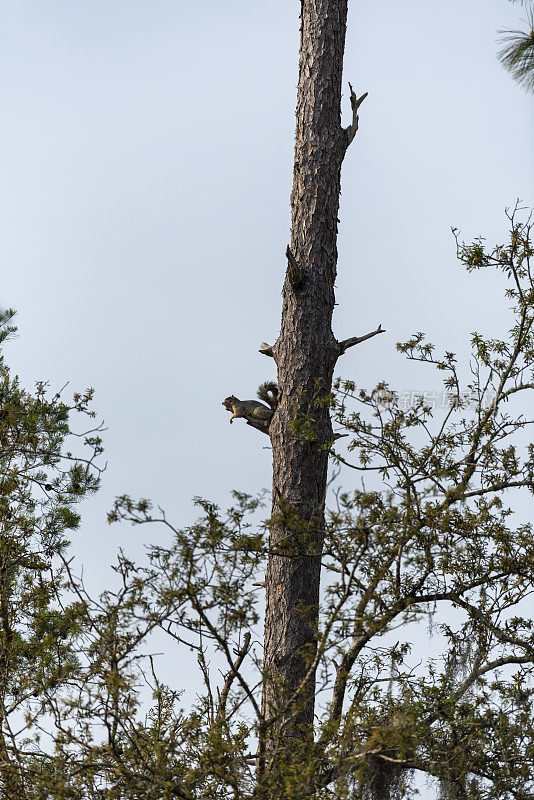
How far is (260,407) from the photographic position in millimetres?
5230

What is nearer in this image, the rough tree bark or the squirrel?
the rough tree bark

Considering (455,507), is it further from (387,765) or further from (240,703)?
(240,703)

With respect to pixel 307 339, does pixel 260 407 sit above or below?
below

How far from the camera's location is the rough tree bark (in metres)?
4.61

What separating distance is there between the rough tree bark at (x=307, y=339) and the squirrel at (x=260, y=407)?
0.10 meters

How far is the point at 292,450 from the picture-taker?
4.91m

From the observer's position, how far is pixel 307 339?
16.6ft

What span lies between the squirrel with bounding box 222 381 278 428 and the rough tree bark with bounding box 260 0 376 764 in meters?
0.10

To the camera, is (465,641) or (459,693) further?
(465,641)

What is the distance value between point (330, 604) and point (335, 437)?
1.56 metres

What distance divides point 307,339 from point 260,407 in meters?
0.50

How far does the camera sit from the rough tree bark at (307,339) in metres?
4.61

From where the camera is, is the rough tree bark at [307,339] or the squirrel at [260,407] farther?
the squirrel at [260,407]

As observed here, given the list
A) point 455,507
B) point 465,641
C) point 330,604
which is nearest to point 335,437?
point 455,507
